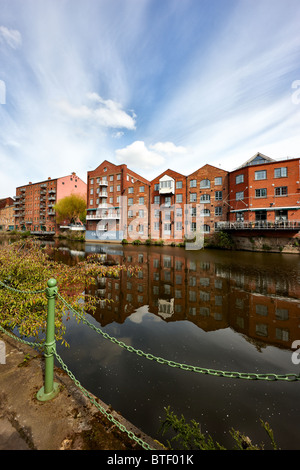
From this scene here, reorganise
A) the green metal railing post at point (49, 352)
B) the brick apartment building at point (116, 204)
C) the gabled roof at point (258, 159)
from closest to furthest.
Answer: the green metal railing post at point (49, 352)
the gabled roof at point (258, 159)
the brick apartment building at point (116, 204)

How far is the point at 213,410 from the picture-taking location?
2.93 meters

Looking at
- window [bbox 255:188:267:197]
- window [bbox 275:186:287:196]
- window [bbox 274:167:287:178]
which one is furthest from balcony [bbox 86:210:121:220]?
window [bbox 274:167:287:178]

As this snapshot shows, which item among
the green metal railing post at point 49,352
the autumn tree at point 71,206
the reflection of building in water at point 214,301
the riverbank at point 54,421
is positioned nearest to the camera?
the riverbank at point 54,421

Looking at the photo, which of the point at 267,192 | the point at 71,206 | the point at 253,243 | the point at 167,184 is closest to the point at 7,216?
the point at 71,206

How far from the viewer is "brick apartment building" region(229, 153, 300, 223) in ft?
81.7

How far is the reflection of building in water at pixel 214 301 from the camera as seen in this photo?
5582 millimetres

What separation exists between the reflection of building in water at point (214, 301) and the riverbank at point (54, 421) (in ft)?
8.27

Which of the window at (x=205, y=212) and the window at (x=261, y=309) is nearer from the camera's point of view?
the window at (x=261, y=309)

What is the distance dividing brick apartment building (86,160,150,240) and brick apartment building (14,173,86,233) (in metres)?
16.9

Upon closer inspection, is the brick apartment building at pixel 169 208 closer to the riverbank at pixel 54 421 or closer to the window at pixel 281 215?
the window at pixel 281 215

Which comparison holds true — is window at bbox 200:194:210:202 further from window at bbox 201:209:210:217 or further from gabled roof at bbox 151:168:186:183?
gabled roof at bbox 151:168:186:183

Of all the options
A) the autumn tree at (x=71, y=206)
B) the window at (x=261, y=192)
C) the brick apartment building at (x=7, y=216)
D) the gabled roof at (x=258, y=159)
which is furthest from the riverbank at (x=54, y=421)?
the brick apartment building at (x=7, y=216)
